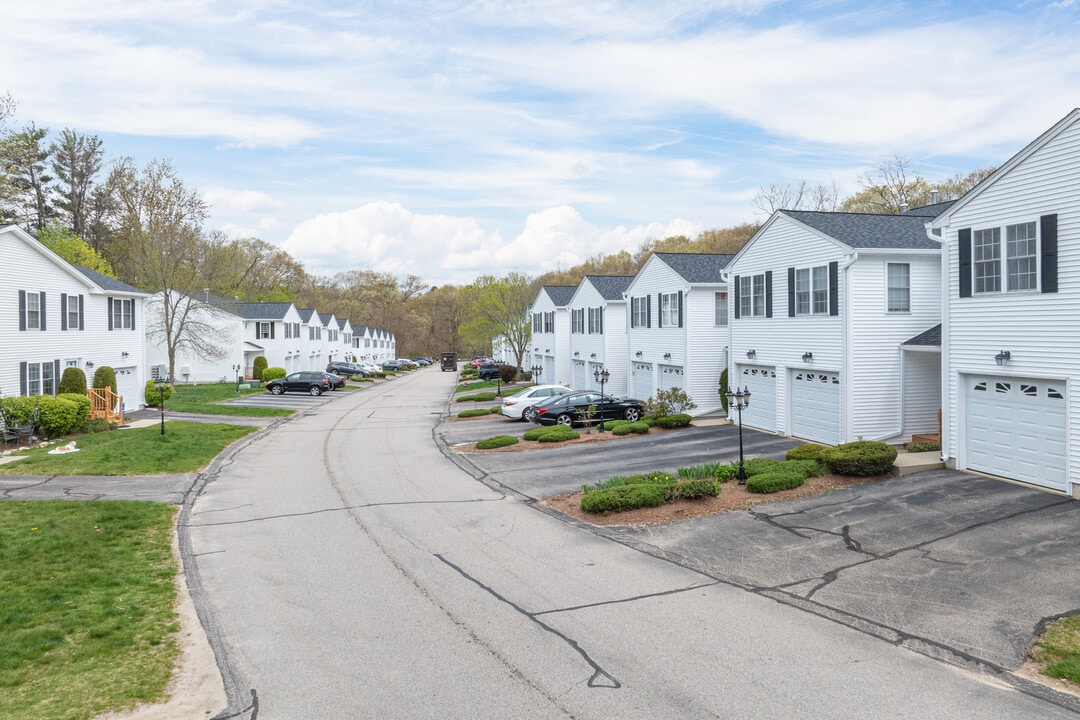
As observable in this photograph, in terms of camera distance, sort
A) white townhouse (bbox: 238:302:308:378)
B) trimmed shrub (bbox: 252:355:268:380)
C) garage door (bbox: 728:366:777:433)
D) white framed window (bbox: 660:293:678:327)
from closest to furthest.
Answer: garage door (bbox: 728:366:777:433) → white framed window (bbox: 660:293:678:327) → trimmed shrub (bbox: 252:355:268:380) → white townhouse (bbox: 238:302:308:378)

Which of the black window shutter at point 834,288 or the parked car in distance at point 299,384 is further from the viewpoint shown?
the parked car in distance at point 299,384

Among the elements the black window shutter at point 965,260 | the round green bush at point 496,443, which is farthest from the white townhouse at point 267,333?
the black window shutter at point 965,260

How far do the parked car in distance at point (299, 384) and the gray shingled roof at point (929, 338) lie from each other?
131ft

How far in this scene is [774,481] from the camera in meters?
16.0

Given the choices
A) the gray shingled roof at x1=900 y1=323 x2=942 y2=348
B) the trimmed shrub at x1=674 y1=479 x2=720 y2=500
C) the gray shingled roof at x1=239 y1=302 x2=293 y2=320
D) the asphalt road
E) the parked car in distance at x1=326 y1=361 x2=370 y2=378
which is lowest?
Result: the asphalt road

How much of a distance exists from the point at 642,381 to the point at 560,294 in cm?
1631

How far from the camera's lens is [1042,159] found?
49.2ft

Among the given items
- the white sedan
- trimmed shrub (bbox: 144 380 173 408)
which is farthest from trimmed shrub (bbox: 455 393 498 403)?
trimmed shrub (bbox: 144 380 173 408)

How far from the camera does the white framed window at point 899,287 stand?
69.2ft

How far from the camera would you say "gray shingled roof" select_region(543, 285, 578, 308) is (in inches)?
1925

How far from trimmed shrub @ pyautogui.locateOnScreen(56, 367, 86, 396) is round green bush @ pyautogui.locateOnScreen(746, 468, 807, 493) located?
26.9 metres

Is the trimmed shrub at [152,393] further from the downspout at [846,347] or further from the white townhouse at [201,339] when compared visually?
the downspout at [846,347]

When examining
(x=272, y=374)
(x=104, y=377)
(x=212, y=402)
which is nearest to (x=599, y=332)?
(x=212, y=402)

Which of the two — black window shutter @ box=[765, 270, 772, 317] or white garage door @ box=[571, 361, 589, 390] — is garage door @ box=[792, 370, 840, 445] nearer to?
black window shutter @ box=[765, 270, 772, 317]
